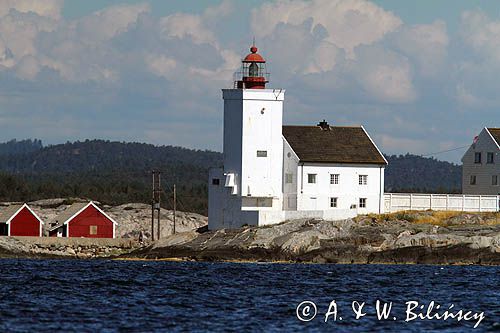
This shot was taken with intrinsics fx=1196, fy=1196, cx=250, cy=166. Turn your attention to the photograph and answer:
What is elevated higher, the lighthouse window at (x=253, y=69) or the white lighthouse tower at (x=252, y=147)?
the lighthouse window at (x=253, y=69)

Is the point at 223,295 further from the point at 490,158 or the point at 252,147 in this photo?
the point at 490,158

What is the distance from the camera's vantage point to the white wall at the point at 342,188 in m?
76.0

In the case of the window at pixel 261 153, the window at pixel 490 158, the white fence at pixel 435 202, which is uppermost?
the window at pixel 490 158

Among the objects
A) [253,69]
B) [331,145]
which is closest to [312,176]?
[331,145]

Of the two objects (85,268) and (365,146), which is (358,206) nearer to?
(365,146)

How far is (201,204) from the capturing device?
12100cm

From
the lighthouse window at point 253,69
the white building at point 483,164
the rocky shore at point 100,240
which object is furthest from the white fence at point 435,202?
the rocky shore at point 100,240

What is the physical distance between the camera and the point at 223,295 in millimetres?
46812

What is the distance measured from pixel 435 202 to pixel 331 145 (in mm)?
7670

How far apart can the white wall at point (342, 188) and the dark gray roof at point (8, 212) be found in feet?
69.3

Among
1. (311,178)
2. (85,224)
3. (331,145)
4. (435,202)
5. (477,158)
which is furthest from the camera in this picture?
(85,224)

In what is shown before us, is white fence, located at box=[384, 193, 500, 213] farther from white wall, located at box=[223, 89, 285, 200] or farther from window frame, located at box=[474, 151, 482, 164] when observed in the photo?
white wall, located at box=[223, 89, 285, 200]

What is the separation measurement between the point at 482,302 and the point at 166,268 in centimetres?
2148

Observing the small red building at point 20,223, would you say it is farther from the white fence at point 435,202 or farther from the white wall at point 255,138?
the white fence at point 435,202
